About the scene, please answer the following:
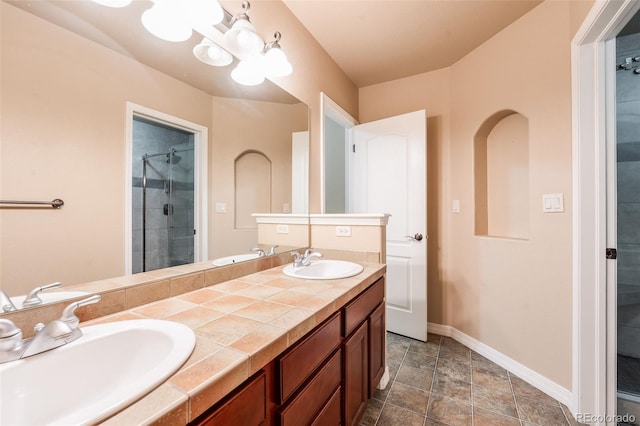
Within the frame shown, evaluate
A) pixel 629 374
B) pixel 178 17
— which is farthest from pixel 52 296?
pixel 629 374

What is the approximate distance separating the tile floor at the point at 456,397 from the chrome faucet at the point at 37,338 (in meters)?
1.43

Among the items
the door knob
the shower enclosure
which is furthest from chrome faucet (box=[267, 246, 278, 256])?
the shower enclosure

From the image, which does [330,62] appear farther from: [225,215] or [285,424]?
[285,424]

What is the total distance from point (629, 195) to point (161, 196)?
306 cm

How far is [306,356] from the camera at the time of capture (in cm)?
83

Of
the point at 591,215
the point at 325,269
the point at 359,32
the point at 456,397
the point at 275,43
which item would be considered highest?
the point at 359,32

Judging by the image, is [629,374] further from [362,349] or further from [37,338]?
[37,338]

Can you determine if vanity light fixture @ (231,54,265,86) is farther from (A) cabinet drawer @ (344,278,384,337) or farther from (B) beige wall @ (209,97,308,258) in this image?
(A) cabinet drawer @ (344,278,384,337)

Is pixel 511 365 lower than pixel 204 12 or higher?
lower

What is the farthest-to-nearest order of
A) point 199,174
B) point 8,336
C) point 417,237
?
point 417,237 < point 199,174 < point 8,336

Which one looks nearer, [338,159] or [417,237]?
[417,237]

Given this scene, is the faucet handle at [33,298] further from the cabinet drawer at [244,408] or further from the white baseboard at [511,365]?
the white baseboard at [511,365]

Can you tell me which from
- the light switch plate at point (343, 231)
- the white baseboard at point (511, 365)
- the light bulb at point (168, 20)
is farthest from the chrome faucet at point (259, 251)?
the white baseboard at point (511, 365)

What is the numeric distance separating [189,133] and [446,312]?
251 centimetres
